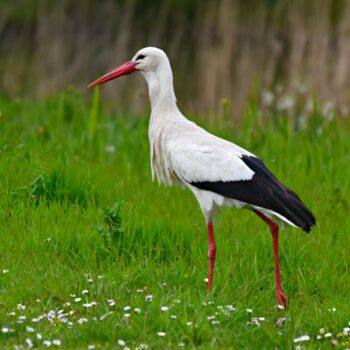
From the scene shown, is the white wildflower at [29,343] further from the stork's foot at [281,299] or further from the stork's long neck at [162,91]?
the stork's long neck at [162,91]

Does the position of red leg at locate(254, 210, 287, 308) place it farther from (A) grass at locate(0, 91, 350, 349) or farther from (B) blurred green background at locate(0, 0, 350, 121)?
(B) blurred green background at locate(0, 0, 350, 121)

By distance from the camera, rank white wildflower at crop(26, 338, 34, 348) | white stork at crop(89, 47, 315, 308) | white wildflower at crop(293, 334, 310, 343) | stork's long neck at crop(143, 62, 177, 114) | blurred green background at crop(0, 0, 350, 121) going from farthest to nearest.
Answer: blurred green background at crop(0, 0, 350, 121), stork's long neck at crop(143, 62, 177, 114), white stork at crop(89, 47, 315, 308), white wildflower at crop(293, 334, 310, 343), white wildflower at crop(26, 338, 34, 348)

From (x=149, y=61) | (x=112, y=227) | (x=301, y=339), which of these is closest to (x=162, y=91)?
(x=149, y=61)

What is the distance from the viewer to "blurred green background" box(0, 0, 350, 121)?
1138 cm

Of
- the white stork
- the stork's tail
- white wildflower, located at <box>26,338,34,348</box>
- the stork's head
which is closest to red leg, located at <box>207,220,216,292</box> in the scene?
the white stork

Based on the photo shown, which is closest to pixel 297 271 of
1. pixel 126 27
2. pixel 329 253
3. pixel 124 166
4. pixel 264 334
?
pixel 329 253

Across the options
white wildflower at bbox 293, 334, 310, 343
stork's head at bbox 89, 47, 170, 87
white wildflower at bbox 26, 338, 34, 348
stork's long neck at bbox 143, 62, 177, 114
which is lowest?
white wildflower at bbox 26, 338, 34, 348

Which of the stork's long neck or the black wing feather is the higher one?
the stork's long neck

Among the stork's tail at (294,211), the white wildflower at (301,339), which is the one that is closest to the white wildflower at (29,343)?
the white wildflower at (301,339)

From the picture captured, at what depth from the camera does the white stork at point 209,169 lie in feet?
18.0

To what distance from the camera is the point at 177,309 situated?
16.4 ft

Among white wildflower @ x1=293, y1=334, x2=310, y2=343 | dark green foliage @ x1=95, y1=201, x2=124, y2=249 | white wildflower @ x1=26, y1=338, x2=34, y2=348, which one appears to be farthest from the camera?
dark green foliage @ x1=95, y1=201, x2=124, y2=249

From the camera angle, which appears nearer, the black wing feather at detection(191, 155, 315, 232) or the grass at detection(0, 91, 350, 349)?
the grass at detection(0, 91, 350, 349)

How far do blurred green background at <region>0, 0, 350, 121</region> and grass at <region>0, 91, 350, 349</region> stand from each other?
9.23 feet
